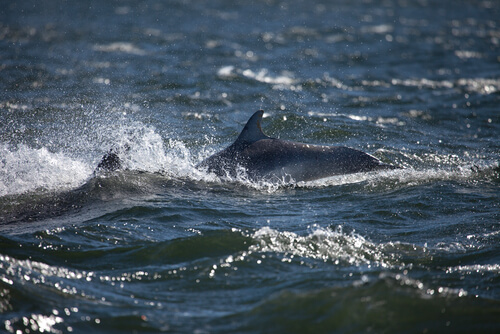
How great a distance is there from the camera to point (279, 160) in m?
9.10

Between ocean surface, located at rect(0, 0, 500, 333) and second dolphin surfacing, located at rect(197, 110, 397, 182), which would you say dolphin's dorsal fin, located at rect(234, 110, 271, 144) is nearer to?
second dolphin surfacing, located at rect(197, 110, 397, 182)

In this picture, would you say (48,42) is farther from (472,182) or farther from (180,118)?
(472,182)

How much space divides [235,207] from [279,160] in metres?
1.35

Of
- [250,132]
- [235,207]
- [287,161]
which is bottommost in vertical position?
[235,207]

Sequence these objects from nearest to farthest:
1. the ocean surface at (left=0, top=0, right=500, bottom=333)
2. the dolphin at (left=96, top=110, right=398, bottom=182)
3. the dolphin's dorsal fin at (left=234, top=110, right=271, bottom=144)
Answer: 1. the ocean surface at (left=0, top=0, right=500, bottom=333)
2. the dolphin at (left=96, top=110, right=398, bottom=182)
3. the dolphin's dorsal fin at (left=234, top=110, right=271, bottom=144)

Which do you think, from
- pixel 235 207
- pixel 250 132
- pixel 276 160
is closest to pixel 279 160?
pixel 276 160

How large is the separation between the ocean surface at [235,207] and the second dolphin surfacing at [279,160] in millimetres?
174

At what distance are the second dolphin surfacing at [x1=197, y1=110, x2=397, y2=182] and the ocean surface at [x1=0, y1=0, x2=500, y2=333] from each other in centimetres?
17

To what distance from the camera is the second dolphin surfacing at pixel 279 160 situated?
9078mm

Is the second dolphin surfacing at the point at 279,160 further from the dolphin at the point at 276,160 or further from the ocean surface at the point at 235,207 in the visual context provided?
the ocean surface at the point at 235,207

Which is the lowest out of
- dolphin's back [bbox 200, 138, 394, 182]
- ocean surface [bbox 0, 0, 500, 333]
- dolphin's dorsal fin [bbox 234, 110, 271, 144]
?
ocean surface [bbox 0, 0, 500, 333]

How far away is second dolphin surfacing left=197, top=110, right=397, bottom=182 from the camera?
908 cm

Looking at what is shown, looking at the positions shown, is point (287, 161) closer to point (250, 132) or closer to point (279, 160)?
point (279, 160)

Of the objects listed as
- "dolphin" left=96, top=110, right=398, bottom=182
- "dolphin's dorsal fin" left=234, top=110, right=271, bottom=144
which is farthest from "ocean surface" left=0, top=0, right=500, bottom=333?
"dolphin's dorsal fin" left=234, top=110, right=271, bottom=144
